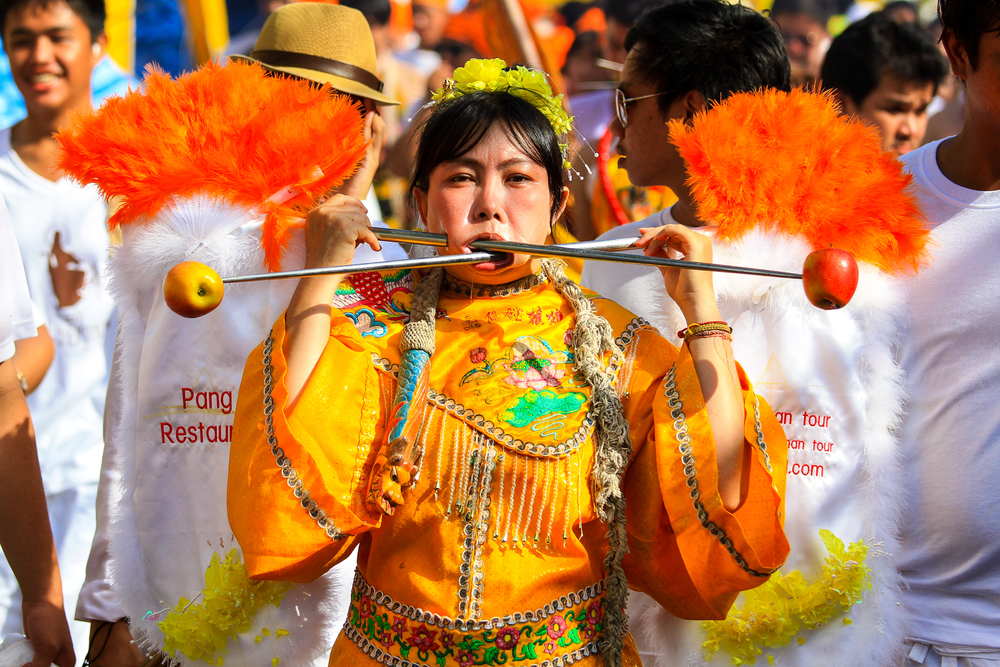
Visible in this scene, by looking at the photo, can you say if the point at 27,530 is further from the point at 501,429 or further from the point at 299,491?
the point at 501,429

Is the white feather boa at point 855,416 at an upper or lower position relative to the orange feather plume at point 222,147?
lower

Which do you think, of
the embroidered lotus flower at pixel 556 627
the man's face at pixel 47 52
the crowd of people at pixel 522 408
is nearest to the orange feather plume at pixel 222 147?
the crowd of people at pixel 522 408

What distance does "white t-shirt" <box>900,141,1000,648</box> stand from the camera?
212 centimetres

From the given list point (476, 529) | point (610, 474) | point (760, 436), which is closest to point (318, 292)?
point (476, 529)

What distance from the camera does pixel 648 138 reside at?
284 centimetres

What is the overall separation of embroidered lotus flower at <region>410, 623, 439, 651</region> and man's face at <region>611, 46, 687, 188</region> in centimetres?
167


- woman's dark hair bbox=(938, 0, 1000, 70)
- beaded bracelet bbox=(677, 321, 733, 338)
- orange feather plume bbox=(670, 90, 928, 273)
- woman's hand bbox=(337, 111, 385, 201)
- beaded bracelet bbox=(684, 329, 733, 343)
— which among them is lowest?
beaded bracelet bbox=(684, 329, 733, 343)

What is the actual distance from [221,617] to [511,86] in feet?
4.74

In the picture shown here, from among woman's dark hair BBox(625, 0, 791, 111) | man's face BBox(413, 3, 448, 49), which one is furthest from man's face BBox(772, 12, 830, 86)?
woman's dark hair BBox(625, 0, 791, 111)

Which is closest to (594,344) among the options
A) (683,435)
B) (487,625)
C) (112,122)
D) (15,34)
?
(683,435)

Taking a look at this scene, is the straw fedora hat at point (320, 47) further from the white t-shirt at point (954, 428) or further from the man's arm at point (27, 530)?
the white t-shirt at point (954, 428)

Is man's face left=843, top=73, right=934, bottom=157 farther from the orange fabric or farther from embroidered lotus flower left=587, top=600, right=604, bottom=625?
the orange fabric

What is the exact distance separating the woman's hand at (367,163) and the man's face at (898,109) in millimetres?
2210

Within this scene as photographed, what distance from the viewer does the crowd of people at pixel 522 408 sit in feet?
5.86
